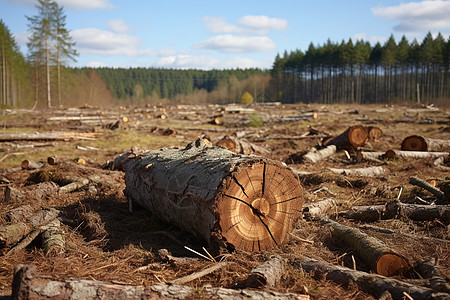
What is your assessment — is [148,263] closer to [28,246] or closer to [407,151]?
[28,246]

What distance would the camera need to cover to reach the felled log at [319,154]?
11.0m

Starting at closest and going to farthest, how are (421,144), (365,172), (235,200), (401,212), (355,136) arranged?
(235,200), (401,212), (365,172), (421,144), (355,136)

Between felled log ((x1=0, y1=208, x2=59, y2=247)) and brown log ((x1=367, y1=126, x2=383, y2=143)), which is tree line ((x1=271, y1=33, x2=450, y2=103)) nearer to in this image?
brown log ((x1=367, y1=126, x2=383, y2=143))

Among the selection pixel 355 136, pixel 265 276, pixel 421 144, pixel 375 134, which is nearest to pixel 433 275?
pixel 265 276

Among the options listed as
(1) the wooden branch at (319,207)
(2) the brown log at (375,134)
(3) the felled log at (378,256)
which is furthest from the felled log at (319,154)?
(3) the felled log at (378,256)

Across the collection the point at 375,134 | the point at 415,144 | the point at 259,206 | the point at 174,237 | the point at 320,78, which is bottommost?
the point at 174,237

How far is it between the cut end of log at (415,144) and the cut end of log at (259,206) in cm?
876

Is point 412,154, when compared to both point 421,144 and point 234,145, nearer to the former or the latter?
point 421,144

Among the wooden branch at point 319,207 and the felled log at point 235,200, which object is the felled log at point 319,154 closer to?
the wooden branch at point 319,207

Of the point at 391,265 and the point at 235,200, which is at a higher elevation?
the point at 235,200

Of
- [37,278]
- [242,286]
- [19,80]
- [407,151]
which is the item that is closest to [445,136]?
[407,151]

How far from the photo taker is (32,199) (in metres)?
6.49

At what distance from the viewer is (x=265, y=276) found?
3168mm

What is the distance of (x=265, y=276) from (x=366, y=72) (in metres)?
73.6
